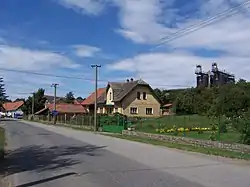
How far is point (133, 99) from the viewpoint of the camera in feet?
217

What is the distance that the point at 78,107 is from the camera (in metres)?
93.8

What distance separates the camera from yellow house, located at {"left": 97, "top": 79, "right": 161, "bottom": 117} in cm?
6562

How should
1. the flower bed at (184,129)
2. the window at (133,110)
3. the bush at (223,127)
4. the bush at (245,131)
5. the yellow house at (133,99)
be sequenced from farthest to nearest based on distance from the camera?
the window at (133,110) < the yellow house at (133,99) < the flower bed at (184,129) < the bush at (223,127) < the bush at (245,131)

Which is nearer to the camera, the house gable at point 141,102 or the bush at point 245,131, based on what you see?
the bush at point 245,131

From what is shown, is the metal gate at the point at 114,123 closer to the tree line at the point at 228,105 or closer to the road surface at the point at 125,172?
the tree line at the point at 228,105

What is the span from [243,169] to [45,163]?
691cm

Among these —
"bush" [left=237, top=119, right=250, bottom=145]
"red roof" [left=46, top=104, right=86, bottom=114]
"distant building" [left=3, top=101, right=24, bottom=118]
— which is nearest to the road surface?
"bush" [left=237, top=119, right=250, bottom=145]

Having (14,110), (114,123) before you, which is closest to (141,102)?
(114,123)

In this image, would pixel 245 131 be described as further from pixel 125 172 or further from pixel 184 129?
pixel 184 129

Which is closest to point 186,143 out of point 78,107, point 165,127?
point 165,127

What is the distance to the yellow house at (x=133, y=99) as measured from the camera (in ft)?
215

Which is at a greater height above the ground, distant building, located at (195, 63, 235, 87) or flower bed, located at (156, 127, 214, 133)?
distant building, located at (195, 63, 235, 87)

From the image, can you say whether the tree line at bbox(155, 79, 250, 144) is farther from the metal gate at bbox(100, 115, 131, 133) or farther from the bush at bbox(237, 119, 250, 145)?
the metal gate at bbox(100, 115, 131, 133)

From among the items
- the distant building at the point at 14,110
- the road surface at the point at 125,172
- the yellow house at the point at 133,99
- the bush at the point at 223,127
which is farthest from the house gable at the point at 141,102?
the distant building at the point at 14,110
